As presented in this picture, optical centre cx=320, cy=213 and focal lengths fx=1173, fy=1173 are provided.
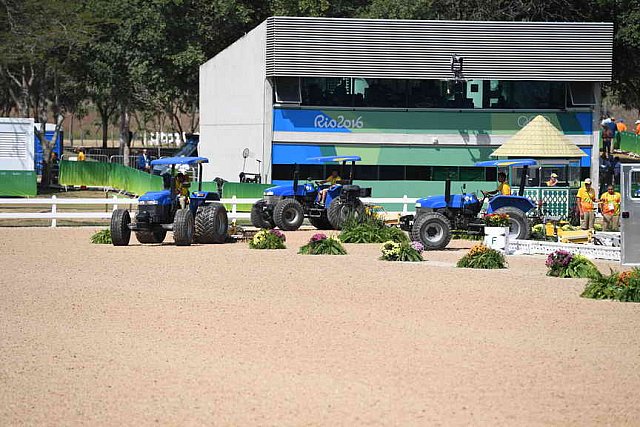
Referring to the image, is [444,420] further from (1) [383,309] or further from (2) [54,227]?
(2) [54,227]

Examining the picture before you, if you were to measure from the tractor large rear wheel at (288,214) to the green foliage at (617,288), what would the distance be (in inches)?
521

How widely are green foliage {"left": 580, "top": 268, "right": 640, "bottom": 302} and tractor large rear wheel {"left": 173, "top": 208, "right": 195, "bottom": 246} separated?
34.1 feet

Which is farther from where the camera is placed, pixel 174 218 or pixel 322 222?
pixel 322 222

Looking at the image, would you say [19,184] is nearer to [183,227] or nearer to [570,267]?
[183,227]

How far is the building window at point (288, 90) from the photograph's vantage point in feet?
135

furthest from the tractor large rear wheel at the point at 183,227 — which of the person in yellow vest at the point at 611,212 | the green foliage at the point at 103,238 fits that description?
the person in yellow vest at the point at 611,212

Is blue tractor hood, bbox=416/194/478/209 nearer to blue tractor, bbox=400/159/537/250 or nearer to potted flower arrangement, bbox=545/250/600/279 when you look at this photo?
blue tractor, bbox=400/159/537/250

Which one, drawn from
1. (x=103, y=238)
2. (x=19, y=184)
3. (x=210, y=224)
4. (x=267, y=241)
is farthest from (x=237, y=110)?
(x=267, y=241)

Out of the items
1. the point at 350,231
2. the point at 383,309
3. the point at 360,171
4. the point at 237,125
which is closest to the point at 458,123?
the point at 360,171

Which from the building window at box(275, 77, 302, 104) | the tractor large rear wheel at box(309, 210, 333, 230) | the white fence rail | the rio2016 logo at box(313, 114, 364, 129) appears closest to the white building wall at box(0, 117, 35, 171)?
the building window at box(275, 77, 302, 104)

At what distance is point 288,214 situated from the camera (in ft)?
102

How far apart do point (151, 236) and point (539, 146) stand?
1190 cm

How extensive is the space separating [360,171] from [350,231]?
1434 cm

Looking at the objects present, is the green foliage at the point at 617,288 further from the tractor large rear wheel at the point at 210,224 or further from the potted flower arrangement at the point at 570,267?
the tractor large rear wheel at the point at 210,224
